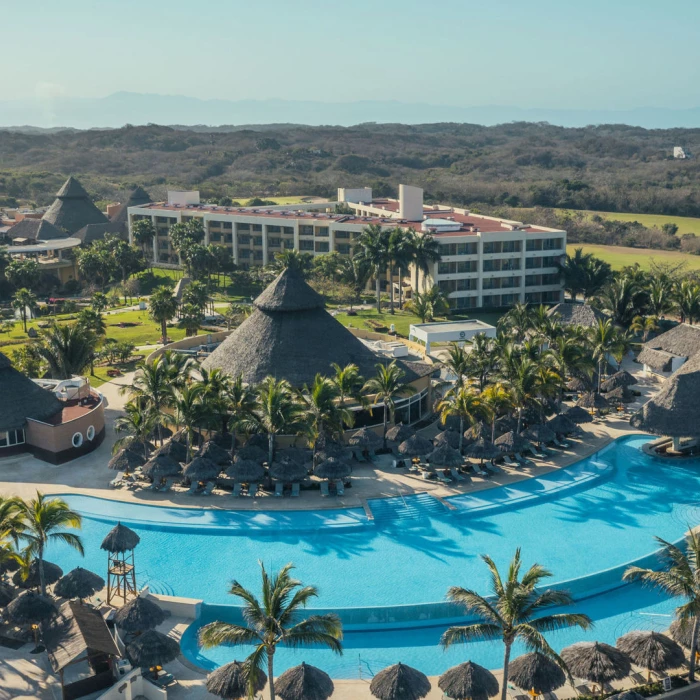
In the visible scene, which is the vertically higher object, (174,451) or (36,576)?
(174,451)

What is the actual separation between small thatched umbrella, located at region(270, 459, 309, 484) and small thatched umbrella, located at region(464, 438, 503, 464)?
7.76m

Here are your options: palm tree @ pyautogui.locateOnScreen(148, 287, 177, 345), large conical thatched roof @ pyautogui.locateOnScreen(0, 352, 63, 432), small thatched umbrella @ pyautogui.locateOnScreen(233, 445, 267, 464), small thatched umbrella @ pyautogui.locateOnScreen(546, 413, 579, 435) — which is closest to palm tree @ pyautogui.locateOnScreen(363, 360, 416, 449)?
small thatched umbrella @ pyautogui.locateOnScreen(233, 445, 267, 464)

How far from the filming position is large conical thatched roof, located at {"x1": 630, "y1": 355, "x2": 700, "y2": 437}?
41969 millimetres

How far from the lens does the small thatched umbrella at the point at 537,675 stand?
77.6ft

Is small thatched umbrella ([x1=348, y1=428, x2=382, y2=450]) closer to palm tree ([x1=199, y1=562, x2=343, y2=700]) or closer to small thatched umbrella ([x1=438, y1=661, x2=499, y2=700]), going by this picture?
small thatched umbrella ([x1=438, y1=661, x2=499, y2=700])

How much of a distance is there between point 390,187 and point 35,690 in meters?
149

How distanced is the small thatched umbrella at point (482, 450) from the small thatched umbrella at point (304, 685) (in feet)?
59.7

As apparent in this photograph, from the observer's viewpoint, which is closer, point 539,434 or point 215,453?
point 215,453

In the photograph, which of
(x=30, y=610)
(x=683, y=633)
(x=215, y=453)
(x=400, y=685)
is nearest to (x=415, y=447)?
(x=215, y=453)

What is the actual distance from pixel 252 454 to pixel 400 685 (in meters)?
17.7

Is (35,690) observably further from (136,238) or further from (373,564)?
(136,238)

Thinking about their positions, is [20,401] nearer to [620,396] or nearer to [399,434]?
[399,434]

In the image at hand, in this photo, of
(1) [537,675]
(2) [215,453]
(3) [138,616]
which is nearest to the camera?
(1) [537,675]

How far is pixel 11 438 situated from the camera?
42531 mm
